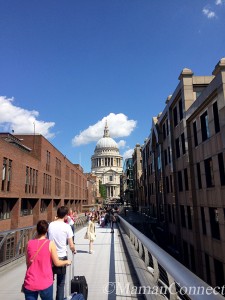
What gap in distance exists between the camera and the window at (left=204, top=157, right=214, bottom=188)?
18.2 meters

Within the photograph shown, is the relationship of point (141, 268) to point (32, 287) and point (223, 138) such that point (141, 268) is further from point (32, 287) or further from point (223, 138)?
point (223, 138)

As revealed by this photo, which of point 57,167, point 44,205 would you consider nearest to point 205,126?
point 44,205

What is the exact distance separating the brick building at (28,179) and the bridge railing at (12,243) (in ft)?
44.4

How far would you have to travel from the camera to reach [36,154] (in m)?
34.8

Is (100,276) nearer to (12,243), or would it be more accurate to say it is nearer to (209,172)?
(12,243)

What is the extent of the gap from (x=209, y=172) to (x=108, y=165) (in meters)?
161

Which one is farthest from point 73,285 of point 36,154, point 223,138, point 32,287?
point 36,154

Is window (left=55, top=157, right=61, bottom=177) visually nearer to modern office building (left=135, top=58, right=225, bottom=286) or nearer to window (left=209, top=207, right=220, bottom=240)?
modern office building (left=135, top=58, right=225, bottom=286)

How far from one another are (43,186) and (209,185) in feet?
79.5

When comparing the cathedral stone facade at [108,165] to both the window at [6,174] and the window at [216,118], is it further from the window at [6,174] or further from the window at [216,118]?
the window at [216,118]

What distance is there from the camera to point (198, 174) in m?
20.8

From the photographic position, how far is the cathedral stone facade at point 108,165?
169625 mm

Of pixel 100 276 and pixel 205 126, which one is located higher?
pixel 205 126

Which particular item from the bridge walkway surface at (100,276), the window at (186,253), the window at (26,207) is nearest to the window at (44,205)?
the window at (26,207)
